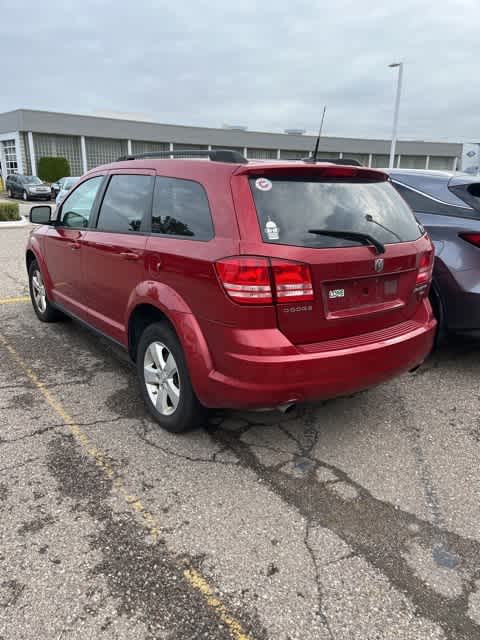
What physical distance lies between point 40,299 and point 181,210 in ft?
11.2

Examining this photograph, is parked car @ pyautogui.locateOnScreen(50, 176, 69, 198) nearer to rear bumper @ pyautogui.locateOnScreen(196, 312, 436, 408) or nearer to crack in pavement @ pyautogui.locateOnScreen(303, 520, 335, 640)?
rear bumper @ pyautogui.locateOnScreen(196, 312, 436, 408)

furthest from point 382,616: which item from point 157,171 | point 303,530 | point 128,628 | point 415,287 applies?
point 157,171

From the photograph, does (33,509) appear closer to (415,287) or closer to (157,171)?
(157,171)

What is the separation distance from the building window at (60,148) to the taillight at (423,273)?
40.5 meters

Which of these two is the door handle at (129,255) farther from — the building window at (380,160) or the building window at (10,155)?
the building window at (380,160)

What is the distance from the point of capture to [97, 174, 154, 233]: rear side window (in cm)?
357

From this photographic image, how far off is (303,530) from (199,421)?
1.04 meters

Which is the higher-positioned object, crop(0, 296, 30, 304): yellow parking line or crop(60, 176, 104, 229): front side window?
crop(60, 176, 104, 229): front side window

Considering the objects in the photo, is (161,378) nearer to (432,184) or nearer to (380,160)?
(432,184)

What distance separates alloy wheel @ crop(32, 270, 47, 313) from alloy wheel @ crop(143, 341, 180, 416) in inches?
104

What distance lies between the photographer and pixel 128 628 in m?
1.97

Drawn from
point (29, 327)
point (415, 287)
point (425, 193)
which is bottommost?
point (29, 327)

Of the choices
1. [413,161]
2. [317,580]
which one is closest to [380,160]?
[413,161]

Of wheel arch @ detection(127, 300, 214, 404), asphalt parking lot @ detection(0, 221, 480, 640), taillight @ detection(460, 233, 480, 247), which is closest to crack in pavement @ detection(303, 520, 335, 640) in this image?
asphalt parking lot @ detection(0, 221, 480, 640)
